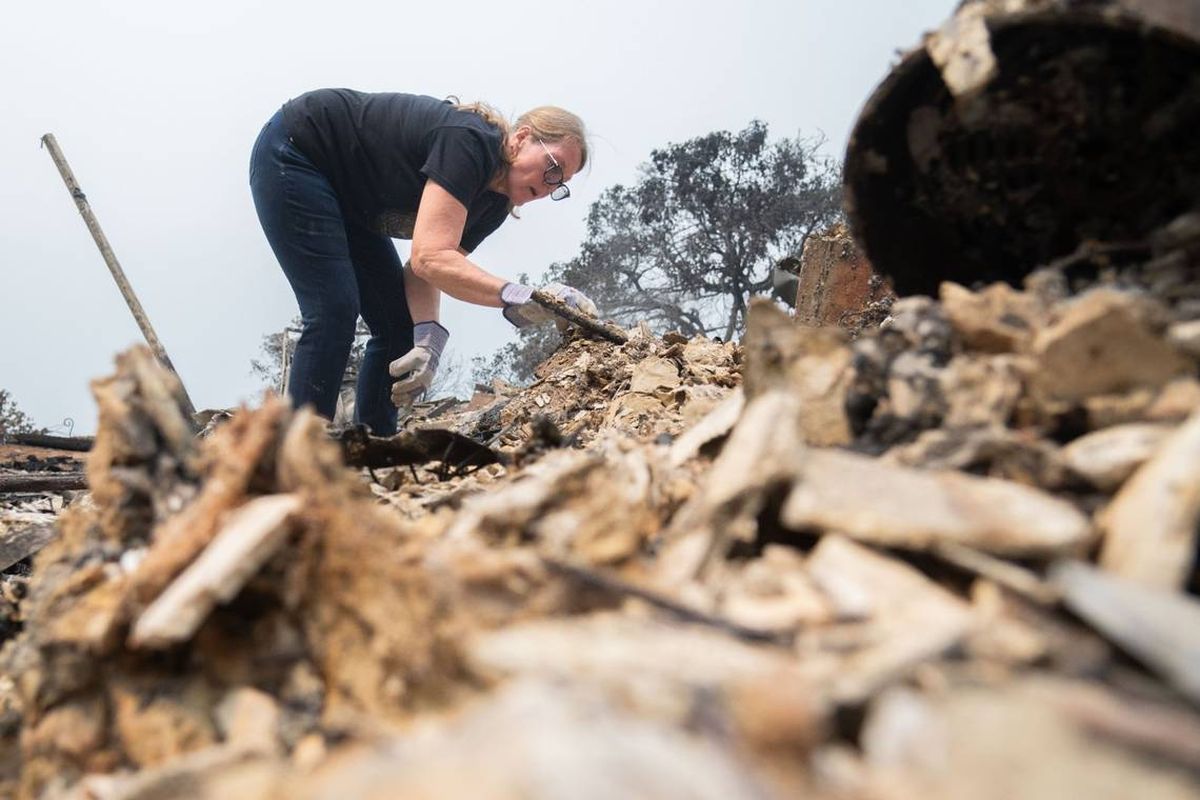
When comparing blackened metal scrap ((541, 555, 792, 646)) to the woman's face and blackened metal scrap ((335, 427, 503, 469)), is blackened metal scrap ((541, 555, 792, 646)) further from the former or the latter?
the woman's face

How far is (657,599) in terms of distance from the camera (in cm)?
86

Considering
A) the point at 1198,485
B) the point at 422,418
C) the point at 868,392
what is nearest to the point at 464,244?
the point at 868,392

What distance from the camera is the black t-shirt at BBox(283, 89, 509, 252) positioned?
289 cm

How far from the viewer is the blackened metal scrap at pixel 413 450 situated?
6.80 feet

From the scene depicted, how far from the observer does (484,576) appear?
34.6 inches

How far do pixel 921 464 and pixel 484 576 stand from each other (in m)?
0.72

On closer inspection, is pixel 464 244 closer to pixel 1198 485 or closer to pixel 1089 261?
pixel 1089 261

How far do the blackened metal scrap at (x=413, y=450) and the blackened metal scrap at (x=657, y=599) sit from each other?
1.22 meters

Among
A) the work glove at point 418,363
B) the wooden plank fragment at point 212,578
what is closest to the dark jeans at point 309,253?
the work glove at point 418,363

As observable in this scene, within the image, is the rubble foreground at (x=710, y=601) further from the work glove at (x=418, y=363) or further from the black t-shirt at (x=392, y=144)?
the work glove at (x=418, y=363)

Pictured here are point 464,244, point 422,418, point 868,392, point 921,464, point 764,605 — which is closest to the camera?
point 764,605

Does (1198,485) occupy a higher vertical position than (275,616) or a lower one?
lower

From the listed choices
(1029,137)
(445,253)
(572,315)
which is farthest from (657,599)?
(572,315)

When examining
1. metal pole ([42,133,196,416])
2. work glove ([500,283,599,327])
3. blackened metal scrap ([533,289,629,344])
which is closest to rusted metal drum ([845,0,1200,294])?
work glove ([500,283,599,327])
